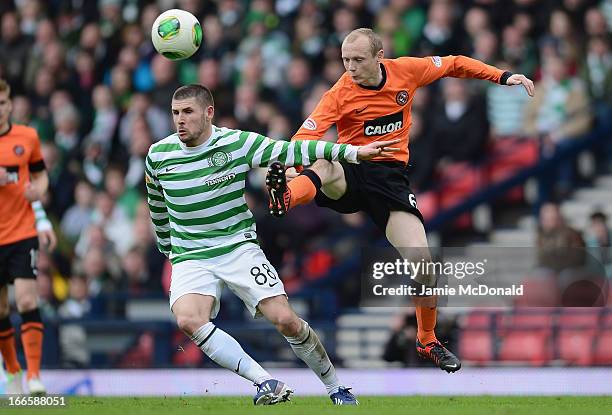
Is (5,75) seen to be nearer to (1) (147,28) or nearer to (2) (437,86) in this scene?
Result: (1) (147,28)

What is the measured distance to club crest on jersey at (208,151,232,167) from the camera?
10.1 m

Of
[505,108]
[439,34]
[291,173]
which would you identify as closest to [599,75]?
[505,108]

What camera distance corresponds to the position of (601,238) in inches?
573

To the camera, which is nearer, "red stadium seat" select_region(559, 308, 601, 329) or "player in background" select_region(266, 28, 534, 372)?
"player in background" select_region(266, 28, 534, 372)

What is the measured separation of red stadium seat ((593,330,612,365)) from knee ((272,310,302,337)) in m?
4.49

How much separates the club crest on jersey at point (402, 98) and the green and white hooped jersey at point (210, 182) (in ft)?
3.88

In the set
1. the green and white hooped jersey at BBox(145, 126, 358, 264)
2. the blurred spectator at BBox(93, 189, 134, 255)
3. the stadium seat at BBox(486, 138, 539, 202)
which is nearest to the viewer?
the green and white hooped jersey at BBox(145, 126, 358, 264)

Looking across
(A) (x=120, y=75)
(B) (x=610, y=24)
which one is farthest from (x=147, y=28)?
(B) (x=610, y=24)

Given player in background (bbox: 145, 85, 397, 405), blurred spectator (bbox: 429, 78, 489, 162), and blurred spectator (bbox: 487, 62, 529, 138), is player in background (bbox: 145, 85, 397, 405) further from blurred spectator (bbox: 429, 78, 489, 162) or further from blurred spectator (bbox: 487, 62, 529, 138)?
blurred spectator (bbox: 487, 62, 529, 138)

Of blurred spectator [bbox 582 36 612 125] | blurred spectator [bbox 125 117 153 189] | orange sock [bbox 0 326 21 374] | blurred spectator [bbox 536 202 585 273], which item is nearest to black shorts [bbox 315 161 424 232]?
orange sock [bbox 0 326 21 374]

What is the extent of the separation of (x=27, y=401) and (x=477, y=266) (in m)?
5.40

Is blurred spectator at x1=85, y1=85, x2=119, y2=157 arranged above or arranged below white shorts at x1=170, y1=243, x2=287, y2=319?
above

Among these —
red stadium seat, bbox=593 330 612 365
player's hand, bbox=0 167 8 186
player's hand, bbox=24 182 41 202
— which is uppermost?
player's hand, bbox=0 167 8 186

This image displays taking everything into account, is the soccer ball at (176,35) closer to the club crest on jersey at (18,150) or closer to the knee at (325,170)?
the knee at (325,170)
